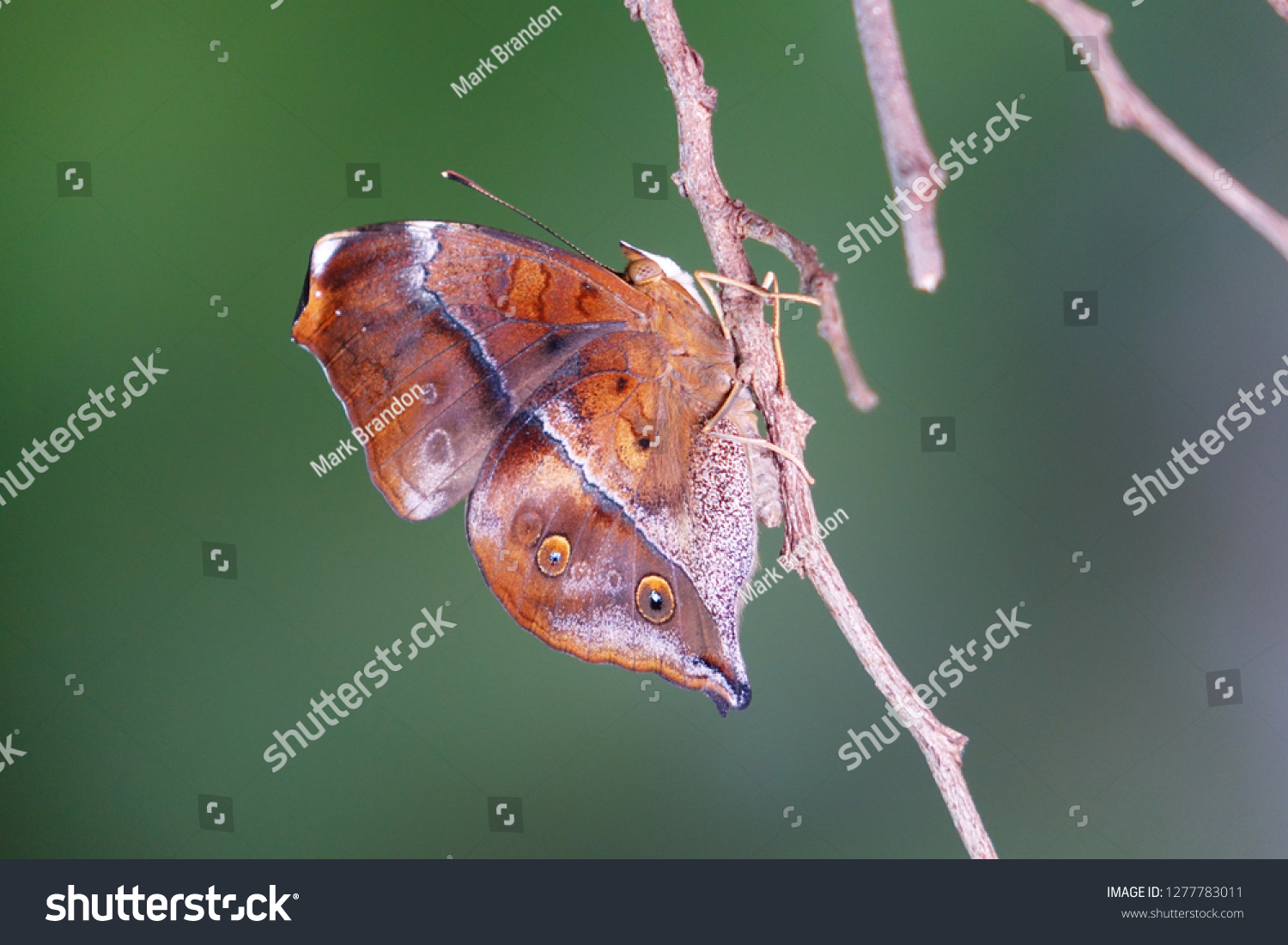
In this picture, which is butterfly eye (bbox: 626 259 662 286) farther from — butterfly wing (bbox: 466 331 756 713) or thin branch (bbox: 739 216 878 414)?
thin branch (bbox: 739 216 878 414)

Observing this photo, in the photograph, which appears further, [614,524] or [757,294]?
[614,524]

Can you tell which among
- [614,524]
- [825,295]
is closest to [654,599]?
[614,524]

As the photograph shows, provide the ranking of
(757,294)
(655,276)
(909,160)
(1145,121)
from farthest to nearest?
(655,276), (757,294), (1145,121), (909,160)

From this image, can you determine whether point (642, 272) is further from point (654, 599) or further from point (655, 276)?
point (654, 599)

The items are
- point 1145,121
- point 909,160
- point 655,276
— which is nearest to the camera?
point 909,160

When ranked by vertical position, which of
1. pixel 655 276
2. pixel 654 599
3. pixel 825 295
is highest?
pixel 655 276

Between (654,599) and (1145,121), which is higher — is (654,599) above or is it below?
below

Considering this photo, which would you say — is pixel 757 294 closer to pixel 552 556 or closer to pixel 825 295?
pixel 825 295
